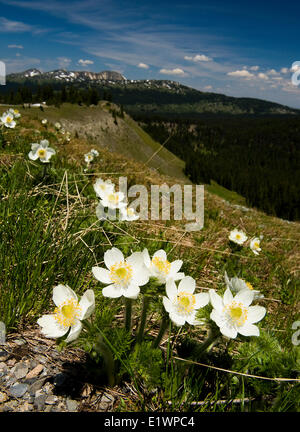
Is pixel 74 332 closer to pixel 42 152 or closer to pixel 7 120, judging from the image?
pixel 42 152

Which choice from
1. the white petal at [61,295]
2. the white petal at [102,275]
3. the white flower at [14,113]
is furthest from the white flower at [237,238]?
the white flower at [14,113]

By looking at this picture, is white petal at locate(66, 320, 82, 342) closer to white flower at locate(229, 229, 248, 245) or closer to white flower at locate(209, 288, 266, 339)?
white flower at locate(209, 288, 266, 339)

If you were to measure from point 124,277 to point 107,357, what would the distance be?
0.48 m

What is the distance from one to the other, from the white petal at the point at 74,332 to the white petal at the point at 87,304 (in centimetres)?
4

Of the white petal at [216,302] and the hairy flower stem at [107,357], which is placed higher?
the white petal at [216,302]

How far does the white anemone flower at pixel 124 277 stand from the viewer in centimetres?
144

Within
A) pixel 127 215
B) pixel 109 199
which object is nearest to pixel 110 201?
pixel 109 199

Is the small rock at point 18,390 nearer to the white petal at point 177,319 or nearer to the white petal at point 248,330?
the white petal at point 177,319

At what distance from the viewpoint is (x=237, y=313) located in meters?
1.46

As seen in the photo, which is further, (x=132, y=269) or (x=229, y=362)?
(x=229, y=362)

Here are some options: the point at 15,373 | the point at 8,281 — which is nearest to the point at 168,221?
the point at 8,281

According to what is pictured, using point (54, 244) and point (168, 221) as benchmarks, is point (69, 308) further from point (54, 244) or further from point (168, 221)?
point (168, 221)

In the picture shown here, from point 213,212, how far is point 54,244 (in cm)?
550

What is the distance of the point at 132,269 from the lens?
5.06 ft
